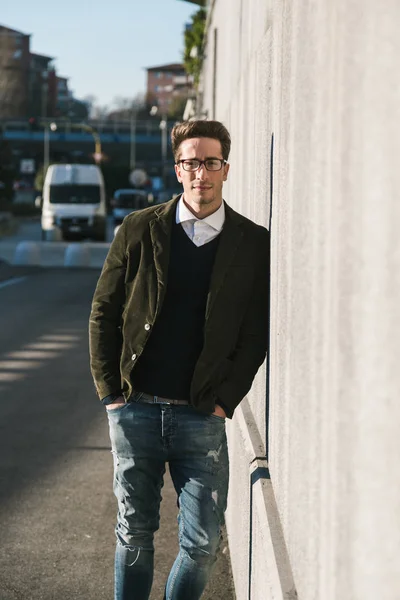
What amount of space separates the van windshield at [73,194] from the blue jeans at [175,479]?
39128 mm

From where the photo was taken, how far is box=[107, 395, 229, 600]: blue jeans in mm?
3723

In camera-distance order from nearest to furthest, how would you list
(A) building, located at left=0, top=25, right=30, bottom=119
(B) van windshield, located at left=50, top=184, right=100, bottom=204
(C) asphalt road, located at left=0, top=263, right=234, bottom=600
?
1. (C) asphalt road, located at left=0, top=263, right=234, bottom=600
2. (B) van windshield, located at left=50, top=184, right=100, bottom=204
3. (A) building, located at left=0, top=25, right=30, bottom=119

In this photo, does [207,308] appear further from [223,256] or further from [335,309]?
[335,309]

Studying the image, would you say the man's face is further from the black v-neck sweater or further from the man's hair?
the black v-neck sweater

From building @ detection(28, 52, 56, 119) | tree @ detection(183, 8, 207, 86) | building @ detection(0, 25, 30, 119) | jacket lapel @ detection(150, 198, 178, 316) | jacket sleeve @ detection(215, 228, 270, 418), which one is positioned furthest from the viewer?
building @ detection(28, 52, 56, 119)

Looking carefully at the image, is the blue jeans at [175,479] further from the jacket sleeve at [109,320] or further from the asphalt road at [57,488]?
the asphalt road at [57,488]

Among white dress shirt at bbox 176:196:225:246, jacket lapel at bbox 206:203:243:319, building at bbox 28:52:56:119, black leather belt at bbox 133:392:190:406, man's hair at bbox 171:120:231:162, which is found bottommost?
black leather belt at bbox 133:392:190:406

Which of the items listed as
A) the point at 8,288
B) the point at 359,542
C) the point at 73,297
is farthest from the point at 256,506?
the point at 8,288

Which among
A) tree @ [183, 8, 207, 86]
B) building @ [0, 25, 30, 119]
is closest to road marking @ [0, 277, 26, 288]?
tree @ [183, 8, 207, 86]

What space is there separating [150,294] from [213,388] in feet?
1.18

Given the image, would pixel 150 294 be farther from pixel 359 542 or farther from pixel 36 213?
pixel 36 213

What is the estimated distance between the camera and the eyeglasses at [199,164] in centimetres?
378

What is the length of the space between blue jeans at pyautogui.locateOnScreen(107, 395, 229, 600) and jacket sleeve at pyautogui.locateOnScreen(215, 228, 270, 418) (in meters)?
0.10

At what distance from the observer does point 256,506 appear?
381 cm
